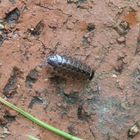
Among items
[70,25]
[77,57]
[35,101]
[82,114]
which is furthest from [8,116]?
[70,25]

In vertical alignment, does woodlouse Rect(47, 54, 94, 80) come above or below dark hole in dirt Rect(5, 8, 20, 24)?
below

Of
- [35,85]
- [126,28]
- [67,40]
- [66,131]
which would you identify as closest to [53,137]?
[66,131]

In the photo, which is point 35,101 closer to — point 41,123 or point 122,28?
point 41,123

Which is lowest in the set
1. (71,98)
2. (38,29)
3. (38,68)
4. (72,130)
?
(72,130)

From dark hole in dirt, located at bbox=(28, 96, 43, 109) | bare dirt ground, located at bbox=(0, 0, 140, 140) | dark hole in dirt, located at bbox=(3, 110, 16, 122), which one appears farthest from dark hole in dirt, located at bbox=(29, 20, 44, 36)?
dark hole in dirt, located at bbox=(3, 110, 16, 122)

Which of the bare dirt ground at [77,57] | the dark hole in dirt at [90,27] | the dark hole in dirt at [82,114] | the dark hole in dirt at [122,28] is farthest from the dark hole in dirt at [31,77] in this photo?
the dark hole in dirt at [122,28]

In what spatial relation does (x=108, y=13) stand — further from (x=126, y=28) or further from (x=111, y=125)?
(x=111, y=125)

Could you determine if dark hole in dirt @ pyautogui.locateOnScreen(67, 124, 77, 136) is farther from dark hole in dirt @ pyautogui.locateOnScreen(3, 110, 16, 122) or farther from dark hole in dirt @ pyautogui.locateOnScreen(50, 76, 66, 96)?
dark hole in dirt @ pyautogui.locateOnScreen(3, 110, 16, 122)
